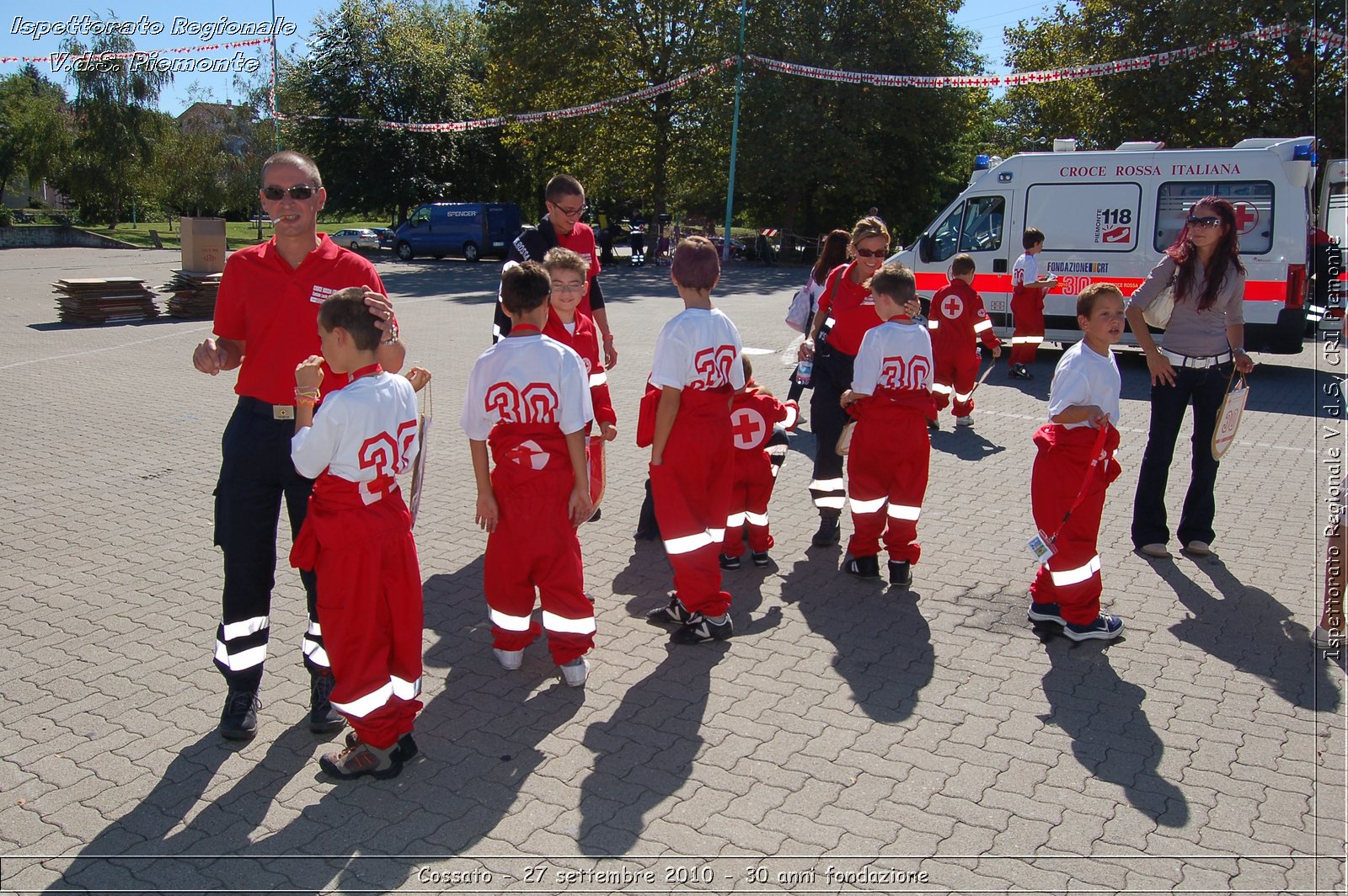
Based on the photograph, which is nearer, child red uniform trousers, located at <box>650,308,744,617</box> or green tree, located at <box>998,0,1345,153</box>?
child red uniform trousers, located at <box>650,308,744,617</box>

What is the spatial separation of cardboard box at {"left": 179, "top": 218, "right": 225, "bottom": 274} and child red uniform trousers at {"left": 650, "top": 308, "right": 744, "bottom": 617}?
55.5ft

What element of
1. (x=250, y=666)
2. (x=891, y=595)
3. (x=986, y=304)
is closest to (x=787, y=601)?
(x=891, y=595)

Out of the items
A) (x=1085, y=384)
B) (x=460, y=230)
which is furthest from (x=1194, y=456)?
(x=460, y=230)

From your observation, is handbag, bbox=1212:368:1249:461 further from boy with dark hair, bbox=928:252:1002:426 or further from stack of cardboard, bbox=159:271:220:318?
stack of cardboard, bbox=159:271:220:318

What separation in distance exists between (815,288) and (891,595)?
337cm

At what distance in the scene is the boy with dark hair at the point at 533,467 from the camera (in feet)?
13.7

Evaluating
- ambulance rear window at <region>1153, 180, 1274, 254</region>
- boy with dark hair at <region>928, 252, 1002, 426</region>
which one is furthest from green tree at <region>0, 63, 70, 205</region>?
boy with dark hair at <region>928, 252, 1002, 426</region>

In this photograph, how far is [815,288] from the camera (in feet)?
27.0

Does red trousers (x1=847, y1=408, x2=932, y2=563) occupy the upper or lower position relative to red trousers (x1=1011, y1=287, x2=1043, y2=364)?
lower

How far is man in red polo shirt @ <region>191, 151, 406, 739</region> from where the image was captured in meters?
3.85

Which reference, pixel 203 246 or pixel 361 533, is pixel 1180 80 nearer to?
pixel 203 246

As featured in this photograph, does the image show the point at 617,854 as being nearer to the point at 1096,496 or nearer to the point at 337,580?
the point at 337,580

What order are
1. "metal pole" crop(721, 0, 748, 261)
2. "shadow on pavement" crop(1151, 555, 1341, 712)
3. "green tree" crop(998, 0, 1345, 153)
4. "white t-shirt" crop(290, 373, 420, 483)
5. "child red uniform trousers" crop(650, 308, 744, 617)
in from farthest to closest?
"metal pole" crop(721, 0, 748, 261) → "green tree" crop(998, 0, 1345, 153) → "child red uniform trousers" crop(650, 308, 744, 617) → "shadow on pavement" crop(1151, 555, 1341, 712) → "white t-shirt" crop(290, 373, 420, 483)

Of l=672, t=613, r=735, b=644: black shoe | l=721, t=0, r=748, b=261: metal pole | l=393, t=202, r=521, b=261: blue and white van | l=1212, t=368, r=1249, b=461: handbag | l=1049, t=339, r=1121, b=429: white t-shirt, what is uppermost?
l=721, t=0, r=748, b=261: metal pole
